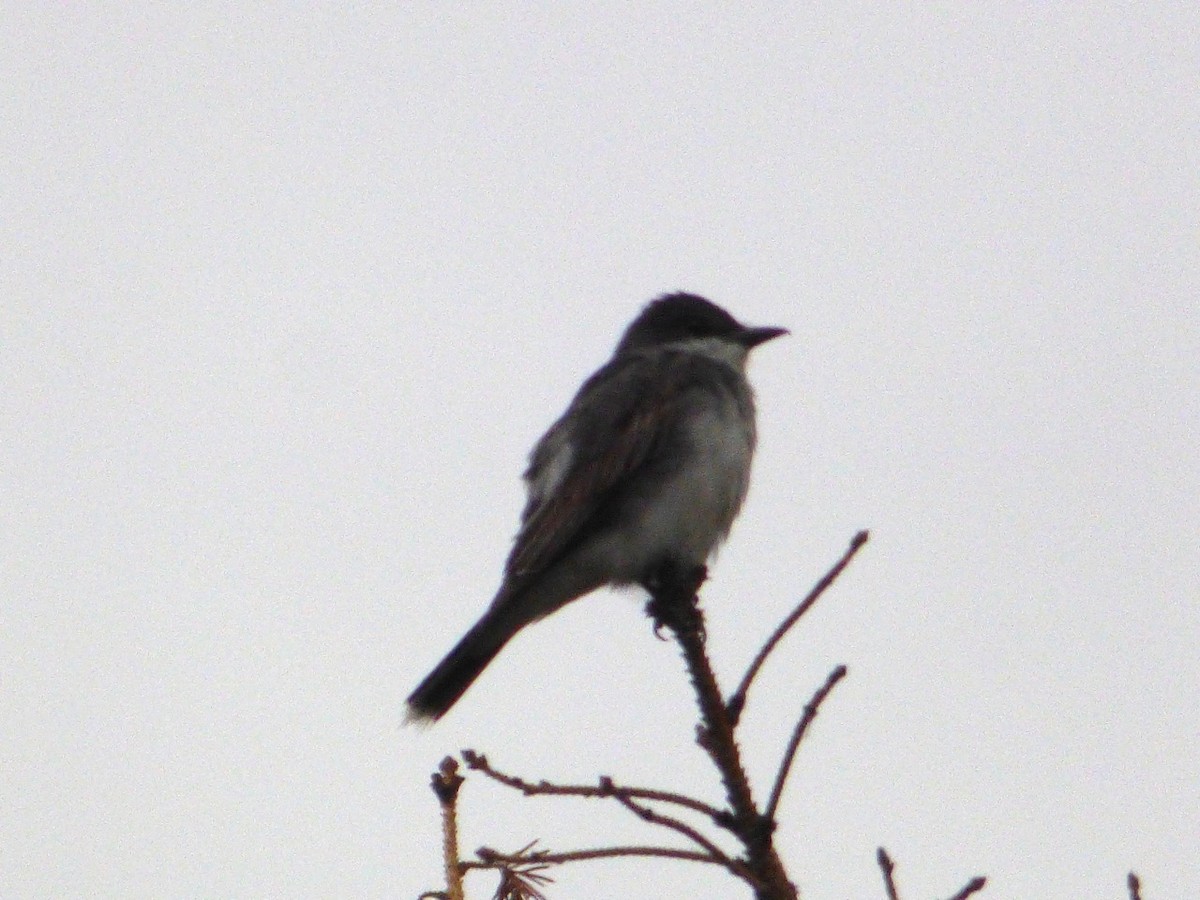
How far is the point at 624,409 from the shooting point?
27.0 ft

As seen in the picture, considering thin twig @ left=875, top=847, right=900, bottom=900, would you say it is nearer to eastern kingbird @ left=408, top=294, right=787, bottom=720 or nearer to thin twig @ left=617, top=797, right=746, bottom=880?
thin twig @ left=617, top=797, right=746, bottom=880

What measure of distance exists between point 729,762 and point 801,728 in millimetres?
437

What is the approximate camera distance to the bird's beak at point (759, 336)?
977 cm

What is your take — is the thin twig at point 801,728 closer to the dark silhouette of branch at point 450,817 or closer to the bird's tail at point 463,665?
the dark silhouette of branch at point 450,817

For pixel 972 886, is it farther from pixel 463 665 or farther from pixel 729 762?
pixel 463 665

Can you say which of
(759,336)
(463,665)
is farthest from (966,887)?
(759,336)

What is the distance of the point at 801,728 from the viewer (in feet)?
11.0

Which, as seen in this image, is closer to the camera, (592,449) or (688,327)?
(592,449)

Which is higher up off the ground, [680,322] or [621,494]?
[680,322]

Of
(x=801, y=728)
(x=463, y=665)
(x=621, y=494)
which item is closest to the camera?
(x=801, y=728)

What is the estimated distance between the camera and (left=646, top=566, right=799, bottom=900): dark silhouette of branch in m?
3.35

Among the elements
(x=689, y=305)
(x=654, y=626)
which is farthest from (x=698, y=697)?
(x=689, y=305)

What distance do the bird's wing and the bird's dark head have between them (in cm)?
104

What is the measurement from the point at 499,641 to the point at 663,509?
41.0 inches
